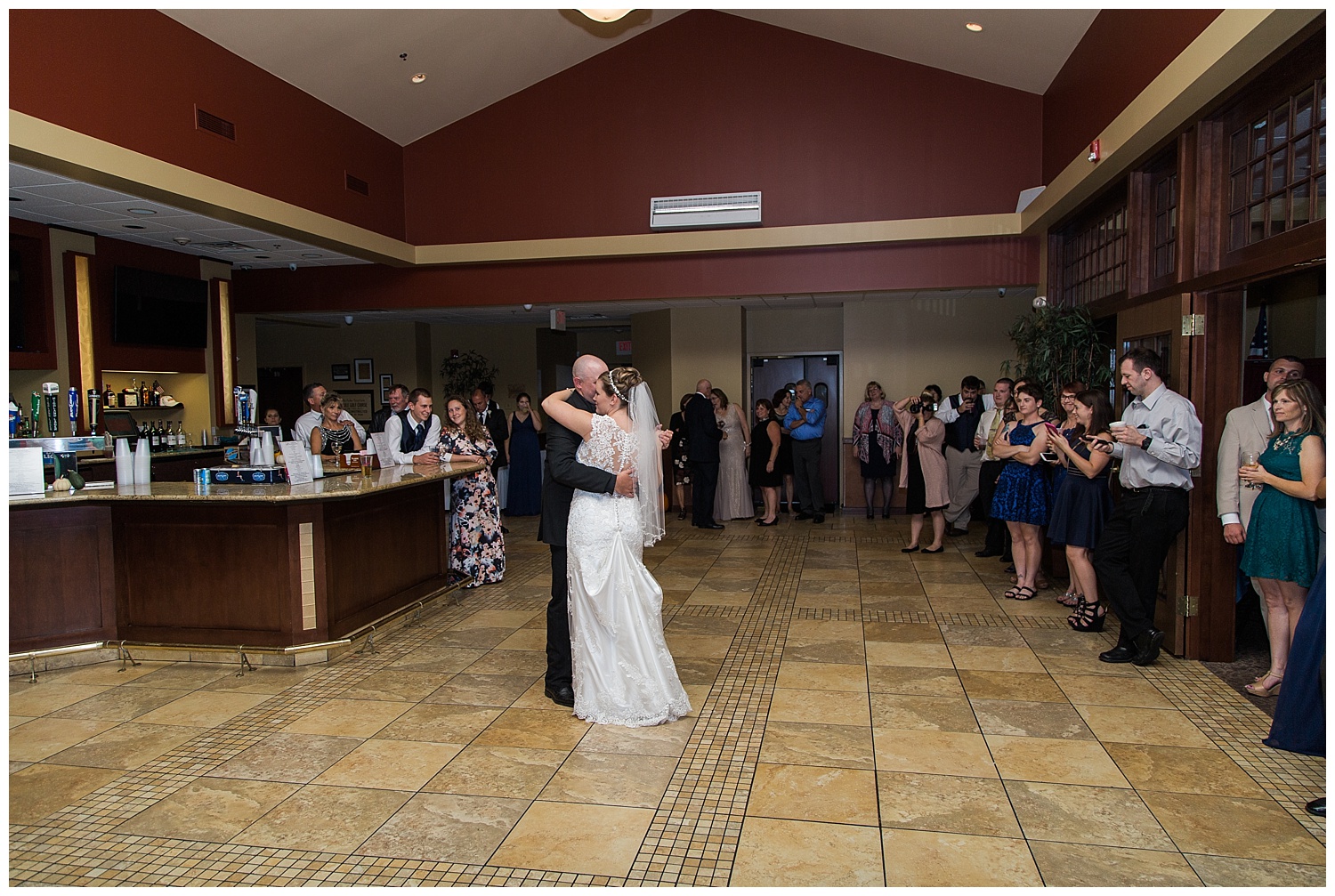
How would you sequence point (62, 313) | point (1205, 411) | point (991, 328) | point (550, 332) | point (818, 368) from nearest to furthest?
point (1205, 411) < point (62, 313) < point (991, 328) < point (818, 368) < point (550, 332)

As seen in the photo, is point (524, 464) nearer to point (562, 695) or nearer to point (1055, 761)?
point (562, 695)

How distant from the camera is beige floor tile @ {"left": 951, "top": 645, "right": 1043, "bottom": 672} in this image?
4.83m

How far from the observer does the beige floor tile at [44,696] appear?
14.6 feet

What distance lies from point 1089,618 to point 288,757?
463 centimetres

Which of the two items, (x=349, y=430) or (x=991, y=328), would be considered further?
(x=991, y=328)

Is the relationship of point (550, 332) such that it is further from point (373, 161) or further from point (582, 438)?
point (582, 438)

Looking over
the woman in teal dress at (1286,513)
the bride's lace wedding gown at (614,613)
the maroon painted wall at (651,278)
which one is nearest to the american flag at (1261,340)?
the maroon painted wall at (651,278)

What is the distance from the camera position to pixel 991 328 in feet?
35.6

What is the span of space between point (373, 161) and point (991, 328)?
7418mm

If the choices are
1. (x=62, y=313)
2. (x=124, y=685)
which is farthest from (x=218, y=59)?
(x=124, y=685)

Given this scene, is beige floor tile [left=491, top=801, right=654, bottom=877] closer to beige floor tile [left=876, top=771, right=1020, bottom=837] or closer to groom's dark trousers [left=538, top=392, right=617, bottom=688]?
beige floor tile [left=876, top=771, right=1020, bottom=837]

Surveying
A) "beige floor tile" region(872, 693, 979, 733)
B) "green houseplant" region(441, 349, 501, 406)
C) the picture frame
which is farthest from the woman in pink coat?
the picture frame

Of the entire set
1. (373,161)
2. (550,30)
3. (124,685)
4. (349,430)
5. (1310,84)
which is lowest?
(124,685)

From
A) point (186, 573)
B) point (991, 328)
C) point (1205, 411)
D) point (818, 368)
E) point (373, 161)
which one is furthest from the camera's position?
point (818, 368)
